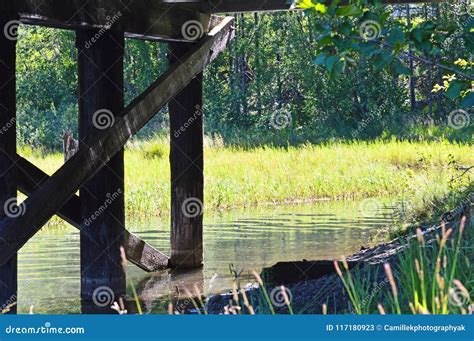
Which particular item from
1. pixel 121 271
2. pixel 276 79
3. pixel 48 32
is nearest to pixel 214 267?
pixel 121 271

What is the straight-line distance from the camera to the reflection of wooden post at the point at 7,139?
7.83 meters

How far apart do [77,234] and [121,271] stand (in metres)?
6.75

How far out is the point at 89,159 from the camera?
8.85 meters

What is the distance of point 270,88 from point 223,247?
29142 millimetres
